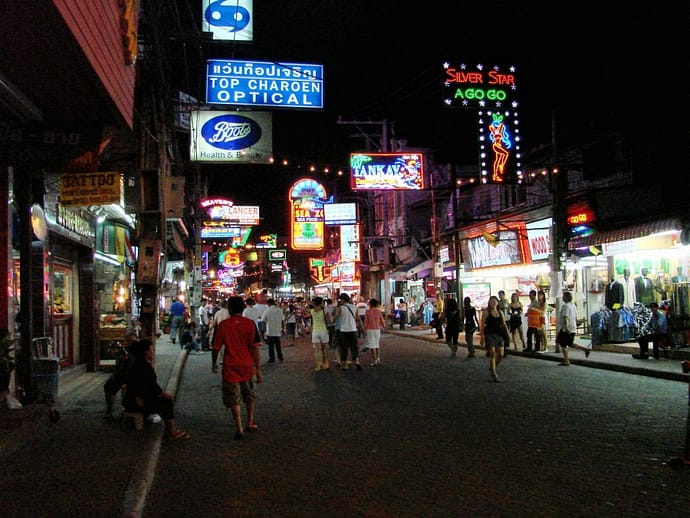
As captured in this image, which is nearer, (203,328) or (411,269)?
(203,328)

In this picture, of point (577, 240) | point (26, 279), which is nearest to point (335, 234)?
point (577, 240)

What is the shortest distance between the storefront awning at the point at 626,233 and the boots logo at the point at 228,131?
982 centimetres

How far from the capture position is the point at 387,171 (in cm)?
2706

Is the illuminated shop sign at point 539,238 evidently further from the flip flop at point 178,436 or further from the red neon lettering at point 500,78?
the flip flop at point 178,436

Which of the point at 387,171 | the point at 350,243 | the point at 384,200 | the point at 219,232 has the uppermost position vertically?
the point at 384,200

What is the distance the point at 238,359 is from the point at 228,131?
9708mm

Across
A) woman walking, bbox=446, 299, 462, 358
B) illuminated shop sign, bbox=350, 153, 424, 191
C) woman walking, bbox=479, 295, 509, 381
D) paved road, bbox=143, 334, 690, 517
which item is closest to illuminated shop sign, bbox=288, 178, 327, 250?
illuminated shop sign, bbox=350, 153, 424, 191

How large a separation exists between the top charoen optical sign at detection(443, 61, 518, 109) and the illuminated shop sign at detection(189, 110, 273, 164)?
746 cm

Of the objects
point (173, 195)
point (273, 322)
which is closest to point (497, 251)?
point (273, 322)

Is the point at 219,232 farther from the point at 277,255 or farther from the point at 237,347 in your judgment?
the point at 237,347

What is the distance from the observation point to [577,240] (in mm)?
19250

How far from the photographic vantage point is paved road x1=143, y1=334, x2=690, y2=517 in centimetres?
549

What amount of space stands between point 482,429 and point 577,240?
40.4ft

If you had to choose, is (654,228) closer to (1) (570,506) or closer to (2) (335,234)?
(1) (570,506)
